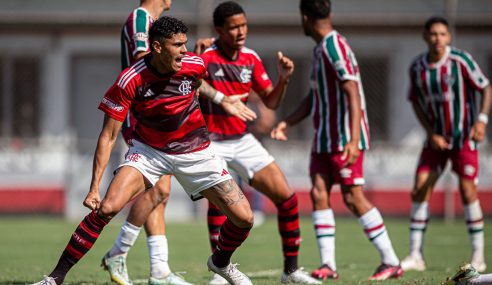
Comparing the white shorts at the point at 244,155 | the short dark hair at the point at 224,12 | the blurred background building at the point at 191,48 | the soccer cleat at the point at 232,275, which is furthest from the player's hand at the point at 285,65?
the blurred background building at the point at 191,48

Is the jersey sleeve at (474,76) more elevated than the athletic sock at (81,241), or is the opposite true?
the jersey sleeve at (474,76)

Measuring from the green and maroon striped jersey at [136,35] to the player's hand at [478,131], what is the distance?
3.84 m

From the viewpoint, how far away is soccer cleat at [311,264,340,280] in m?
8.51

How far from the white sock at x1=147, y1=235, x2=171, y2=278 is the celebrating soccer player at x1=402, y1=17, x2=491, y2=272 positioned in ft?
9.91

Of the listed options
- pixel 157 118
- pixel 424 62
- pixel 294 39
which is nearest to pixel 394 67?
pixel 294 39

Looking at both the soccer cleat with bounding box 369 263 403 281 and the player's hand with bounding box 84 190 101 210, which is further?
the soccer cleat with bounding box 369 263 403 281

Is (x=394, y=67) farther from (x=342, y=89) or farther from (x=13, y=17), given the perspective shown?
(x=342, y=89)

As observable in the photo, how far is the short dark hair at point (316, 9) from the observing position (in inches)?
350

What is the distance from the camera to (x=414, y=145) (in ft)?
67.0

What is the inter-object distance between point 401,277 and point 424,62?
267 centimetres

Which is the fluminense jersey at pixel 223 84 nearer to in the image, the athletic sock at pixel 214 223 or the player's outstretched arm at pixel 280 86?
the player's outstretched arm at pixel 280 86

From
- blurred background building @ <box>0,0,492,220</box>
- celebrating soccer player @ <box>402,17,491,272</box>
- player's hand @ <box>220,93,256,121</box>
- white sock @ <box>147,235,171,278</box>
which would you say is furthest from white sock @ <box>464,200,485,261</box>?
blurred background building @ <box>0,0,492,220</box>

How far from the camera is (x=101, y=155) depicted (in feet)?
22.5

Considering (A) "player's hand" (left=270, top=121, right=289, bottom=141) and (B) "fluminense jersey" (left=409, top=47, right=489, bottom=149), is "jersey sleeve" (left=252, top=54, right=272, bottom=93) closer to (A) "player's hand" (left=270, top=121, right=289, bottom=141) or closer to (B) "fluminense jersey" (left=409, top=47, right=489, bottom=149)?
(A) "player's hand" (left=270, top=121, right=289, bottom=141)
